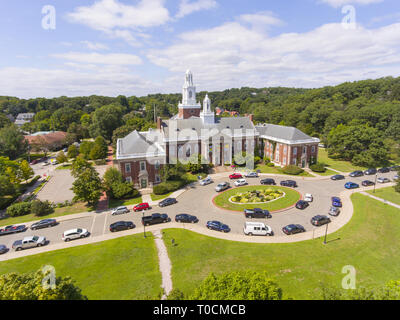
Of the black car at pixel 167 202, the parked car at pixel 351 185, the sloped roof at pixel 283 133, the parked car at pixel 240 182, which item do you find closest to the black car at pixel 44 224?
the black car at pixel 167 202

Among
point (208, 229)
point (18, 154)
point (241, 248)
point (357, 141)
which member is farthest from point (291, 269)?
point (18, 154)

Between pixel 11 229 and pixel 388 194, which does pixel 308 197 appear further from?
pixel 11 229

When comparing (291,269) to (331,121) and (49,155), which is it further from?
(49,155)

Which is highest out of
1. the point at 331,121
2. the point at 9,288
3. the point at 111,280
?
the point at 331,121

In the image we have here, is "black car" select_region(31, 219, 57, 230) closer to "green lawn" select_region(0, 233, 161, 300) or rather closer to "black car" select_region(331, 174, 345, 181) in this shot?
"green lawn" select_region(0, 233, 161, 300)

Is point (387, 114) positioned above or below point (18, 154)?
above

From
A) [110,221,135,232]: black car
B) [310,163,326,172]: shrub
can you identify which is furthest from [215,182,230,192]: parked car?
[310,163,326,172]: shrub
